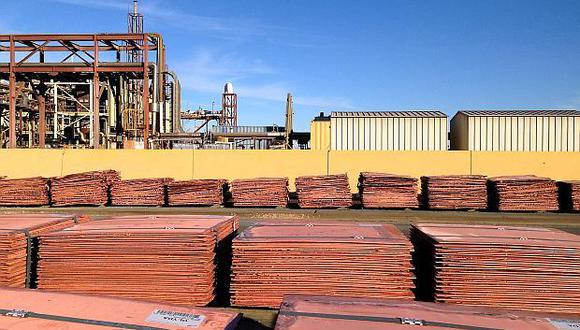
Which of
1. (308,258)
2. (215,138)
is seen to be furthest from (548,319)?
(215,138)

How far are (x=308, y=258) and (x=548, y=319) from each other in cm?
212

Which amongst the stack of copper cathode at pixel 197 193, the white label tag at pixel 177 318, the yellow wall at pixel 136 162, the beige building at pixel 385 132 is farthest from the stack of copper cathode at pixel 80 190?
the beige building at pixel 385 132

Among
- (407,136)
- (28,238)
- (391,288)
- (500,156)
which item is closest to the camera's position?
(391,288)

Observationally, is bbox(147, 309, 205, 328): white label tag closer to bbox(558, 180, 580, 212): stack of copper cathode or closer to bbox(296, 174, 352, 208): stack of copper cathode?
bbox(296, 174, 352, 208): stack of copper cathode

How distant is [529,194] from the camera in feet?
37.7

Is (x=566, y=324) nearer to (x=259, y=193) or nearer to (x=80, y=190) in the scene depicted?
(x=259, y=193)

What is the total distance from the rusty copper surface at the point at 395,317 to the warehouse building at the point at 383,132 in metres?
17.2

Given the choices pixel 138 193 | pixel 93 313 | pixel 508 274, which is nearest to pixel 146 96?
pixel 138 193

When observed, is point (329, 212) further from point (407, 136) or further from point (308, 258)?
point (407, 136)

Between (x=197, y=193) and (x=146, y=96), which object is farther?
(x=146, y=96)

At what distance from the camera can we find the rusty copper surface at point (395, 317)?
2975 mm

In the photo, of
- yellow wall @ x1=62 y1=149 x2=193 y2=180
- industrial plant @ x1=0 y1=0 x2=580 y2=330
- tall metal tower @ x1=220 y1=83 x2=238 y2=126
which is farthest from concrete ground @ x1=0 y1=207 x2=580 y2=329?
tall metal tower @ x1=220 y1=83 x2=238 y2=126

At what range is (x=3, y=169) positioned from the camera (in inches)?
591

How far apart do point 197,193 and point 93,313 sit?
9245mm
